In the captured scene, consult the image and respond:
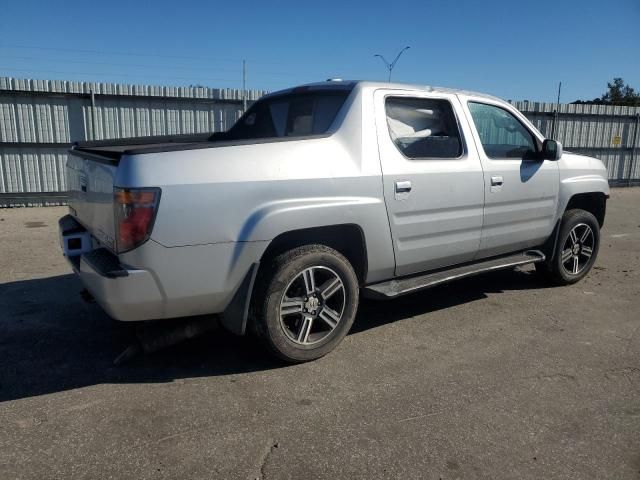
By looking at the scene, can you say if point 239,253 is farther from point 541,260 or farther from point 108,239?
point 541,260

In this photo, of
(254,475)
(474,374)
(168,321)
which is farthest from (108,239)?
(474,374)

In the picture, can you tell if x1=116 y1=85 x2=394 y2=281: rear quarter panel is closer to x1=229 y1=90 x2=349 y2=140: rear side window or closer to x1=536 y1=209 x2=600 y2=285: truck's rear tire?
x1=229 y1=90 x2=349 y2=140: rear side window

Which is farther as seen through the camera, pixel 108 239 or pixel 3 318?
pixel 3 318

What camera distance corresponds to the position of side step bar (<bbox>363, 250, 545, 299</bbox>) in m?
3.93

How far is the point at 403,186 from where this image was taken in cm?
388

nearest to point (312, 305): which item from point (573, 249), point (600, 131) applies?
point (573, 249)

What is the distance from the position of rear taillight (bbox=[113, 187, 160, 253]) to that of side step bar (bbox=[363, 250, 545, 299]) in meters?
1.72

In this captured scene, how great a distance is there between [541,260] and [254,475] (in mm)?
3770

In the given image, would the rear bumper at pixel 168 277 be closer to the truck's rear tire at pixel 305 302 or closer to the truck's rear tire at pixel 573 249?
the truck's rear tire at pixel 305 302

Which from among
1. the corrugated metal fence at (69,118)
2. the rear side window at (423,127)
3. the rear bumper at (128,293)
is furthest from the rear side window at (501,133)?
the corrugated metal fence at (69,118)

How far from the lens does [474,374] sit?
11.7ft

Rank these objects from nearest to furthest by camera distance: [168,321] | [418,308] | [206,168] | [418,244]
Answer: [206,168] → [168,321] → [418,244] → [418,308]

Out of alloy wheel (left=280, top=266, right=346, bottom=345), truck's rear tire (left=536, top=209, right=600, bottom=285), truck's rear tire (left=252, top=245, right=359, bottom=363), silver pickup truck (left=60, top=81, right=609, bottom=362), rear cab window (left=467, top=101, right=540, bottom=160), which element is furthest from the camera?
truck's rear tire (left=536, top=209, right=600, bottom=285)

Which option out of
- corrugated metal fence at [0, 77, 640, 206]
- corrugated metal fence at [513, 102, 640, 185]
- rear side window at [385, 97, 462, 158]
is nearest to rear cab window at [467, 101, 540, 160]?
rear side window at [385, 97, 462, 158]
